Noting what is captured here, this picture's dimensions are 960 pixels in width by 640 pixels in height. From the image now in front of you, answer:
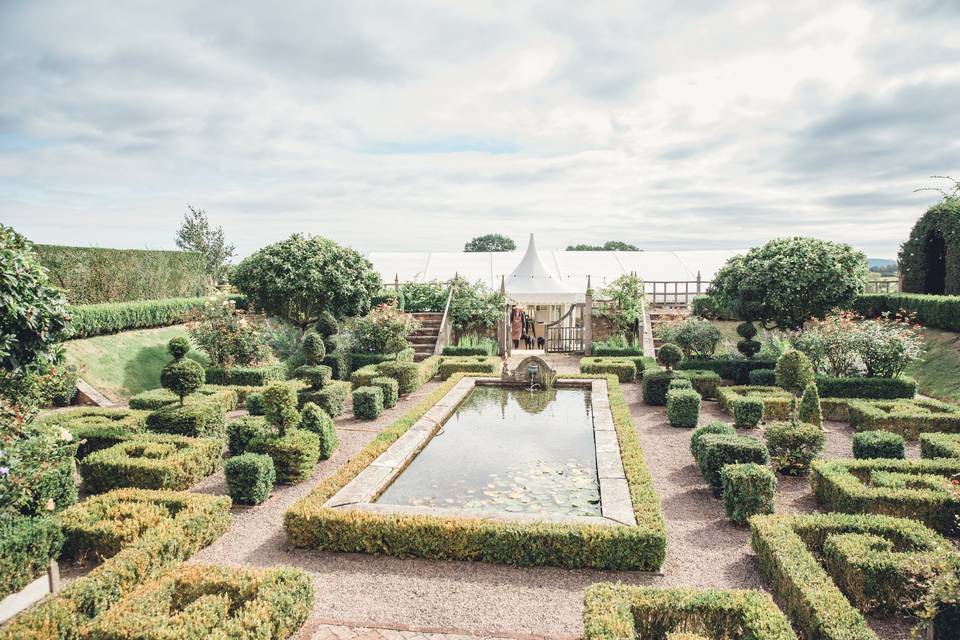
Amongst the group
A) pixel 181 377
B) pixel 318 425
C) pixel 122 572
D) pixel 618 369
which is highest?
pixel 181 377

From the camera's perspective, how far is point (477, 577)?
18.2ft

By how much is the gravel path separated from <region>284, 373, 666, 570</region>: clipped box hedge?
105 mm

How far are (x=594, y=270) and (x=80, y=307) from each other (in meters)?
19.5

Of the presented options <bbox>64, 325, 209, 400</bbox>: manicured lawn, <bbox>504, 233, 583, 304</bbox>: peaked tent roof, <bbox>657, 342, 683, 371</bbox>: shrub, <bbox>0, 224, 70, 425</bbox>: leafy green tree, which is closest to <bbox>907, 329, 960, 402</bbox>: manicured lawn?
<bbox>657, 342, 683, 371</bbox>: shrub

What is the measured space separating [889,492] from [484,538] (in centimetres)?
451

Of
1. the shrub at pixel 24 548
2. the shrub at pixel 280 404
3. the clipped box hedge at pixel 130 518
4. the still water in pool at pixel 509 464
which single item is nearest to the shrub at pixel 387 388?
the still water in pool at pixel 509 464

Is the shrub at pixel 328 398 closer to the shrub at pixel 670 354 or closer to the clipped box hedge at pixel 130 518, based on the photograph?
the clipped box hedge at pixel 130 518

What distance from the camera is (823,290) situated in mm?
15242

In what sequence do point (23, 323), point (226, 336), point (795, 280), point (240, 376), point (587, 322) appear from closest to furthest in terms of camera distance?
point (23, 323) → point (240, 376) → point (226, 336) → point (795, 280) → point (587, 322)

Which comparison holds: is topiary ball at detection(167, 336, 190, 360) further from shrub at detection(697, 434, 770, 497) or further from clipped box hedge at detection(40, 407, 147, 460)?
shrub at detection(697, 434, 770, 497)

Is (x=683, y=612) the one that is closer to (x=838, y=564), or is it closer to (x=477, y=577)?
(x=838, y=564)

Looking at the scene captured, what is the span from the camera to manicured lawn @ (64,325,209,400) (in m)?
13.6

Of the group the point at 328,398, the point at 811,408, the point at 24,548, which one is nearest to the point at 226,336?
the point at 328,398

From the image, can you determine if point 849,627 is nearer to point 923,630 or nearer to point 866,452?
point 923,630
